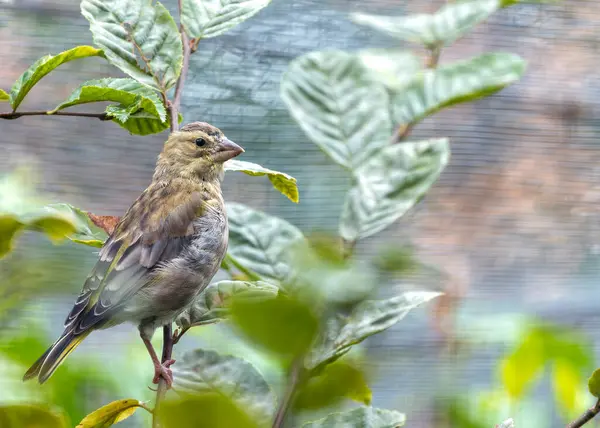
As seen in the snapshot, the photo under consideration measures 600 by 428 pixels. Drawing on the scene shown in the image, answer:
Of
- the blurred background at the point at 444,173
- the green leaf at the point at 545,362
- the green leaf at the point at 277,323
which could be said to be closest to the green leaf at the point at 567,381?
the green leaf at the point at 545,362

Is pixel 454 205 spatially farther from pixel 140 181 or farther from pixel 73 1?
pixel 73 1

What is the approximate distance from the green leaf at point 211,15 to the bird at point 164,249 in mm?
375

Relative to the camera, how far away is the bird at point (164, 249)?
42.9 inches

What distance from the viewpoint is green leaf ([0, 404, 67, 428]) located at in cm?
40

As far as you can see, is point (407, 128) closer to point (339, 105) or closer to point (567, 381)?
point (339, 105)

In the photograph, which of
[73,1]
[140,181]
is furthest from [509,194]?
[73,1]

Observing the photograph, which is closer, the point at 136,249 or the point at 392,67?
the point at 392,67

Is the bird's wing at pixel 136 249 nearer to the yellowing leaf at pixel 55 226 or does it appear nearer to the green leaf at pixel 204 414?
the yellowing leaf at pixel 55 226

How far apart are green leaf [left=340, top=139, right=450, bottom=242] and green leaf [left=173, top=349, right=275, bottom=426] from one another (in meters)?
0.13

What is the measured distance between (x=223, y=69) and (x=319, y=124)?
4.08 feet

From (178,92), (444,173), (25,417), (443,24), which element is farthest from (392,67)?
(444,173)

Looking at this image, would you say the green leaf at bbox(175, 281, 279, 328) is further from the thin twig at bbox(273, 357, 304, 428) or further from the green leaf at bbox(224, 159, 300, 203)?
the thin twig at bbox(273, 357, 304, 428)

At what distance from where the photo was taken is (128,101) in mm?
693

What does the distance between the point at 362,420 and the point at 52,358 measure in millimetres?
447
